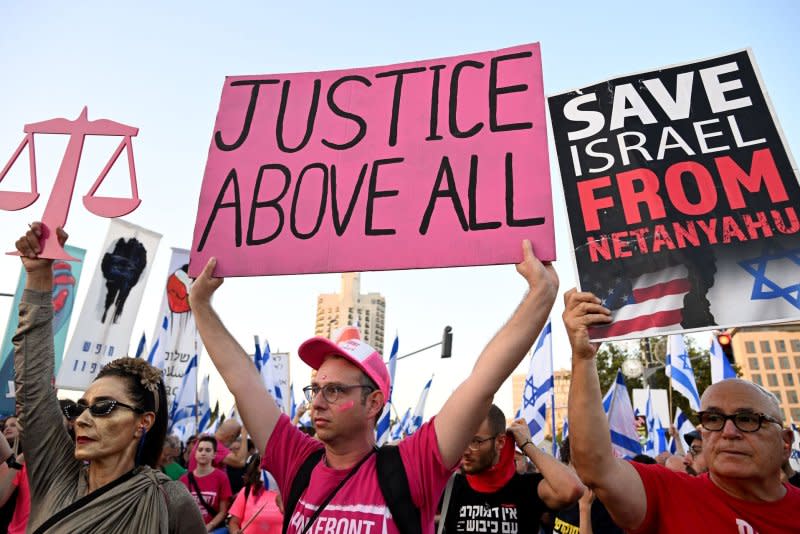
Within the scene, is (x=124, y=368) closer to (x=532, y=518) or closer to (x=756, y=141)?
(x=532, y=518)

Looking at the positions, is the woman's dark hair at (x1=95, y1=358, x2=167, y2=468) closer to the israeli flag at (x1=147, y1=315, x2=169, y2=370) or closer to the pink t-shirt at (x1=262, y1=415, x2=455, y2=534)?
the pink t-shirt at (x1=262, y1=415, x2=455, y2=534)

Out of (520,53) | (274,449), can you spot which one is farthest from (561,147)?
(274,449)

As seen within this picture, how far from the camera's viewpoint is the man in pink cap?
7.14ft

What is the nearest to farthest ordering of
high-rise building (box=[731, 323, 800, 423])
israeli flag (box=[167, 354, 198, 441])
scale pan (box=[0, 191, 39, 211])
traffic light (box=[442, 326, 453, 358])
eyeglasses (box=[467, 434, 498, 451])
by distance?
scale pan (box=[0, 191, 39, 211]) → eyeglasses (box=[467, 434, 498, 451]) → israeli flag (box=[167, 354, 198, 441]) → traffic light (box=[442, 326, 453, 358]) → high-rise building (box=[731, 323, 800, 423])

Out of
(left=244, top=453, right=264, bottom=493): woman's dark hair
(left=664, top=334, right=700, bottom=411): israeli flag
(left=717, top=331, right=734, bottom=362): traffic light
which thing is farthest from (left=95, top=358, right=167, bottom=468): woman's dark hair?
(left=664, top=334, right=700, bottom=411): israeli flag

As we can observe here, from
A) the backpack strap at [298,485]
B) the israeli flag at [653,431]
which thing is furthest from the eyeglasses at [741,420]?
the israeli flag at [653,431]

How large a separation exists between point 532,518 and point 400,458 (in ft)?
6.44

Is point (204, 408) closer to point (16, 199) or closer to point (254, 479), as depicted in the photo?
point (254, 479)

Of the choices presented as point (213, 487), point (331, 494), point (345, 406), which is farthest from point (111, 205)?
point (213, 487)

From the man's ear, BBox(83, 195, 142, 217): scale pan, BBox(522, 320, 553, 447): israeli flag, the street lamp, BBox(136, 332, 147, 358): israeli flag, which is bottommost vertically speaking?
the man's ear

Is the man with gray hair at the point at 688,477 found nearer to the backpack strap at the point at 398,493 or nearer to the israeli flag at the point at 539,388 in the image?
the backpack strap at the point at 398,493

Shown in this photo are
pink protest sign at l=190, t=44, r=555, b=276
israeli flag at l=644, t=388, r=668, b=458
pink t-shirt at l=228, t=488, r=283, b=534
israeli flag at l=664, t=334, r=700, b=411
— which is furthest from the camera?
israeli flag at l=644, t=388, r=668, b=458

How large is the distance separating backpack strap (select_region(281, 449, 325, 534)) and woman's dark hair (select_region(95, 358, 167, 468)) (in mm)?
647

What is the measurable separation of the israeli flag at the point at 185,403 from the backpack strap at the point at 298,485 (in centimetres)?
943
